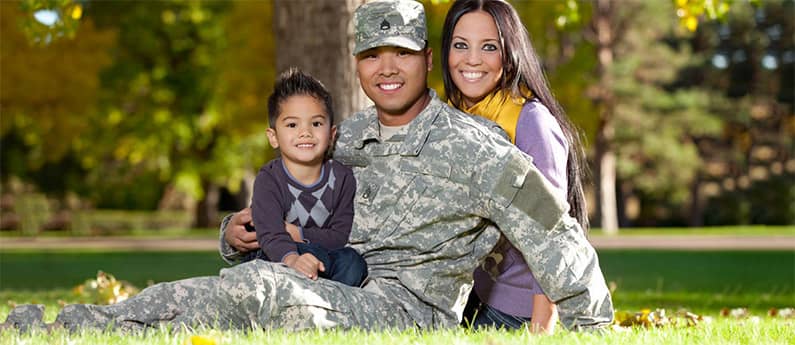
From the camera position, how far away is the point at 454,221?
4.70m

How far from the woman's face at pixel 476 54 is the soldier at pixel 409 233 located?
0.67ft

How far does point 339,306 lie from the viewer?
449cm

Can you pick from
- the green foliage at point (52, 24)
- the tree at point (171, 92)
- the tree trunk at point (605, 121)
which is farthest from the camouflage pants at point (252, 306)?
the tree trunk at point (605, 121)

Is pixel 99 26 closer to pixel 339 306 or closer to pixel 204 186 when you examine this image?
pixel 204 186

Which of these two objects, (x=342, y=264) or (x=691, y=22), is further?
(x=691, y=22)

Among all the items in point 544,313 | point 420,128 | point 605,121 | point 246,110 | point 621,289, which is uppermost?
point 420,128

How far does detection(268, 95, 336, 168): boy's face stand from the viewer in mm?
4789

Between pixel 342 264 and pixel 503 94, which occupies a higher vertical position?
pixel 503 94

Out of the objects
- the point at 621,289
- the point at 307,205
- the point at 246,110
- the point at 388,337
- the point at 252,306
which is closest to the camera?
the point at 388,337

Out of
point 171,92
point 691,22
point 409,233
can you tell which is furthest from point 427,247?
point 171,92

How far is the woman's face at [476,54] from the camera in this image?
5.02 m

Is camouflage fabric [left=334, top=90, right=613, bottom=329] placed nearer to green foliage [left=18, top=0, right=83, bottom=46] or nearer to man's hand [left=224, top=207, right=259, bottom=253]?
man's hand [left=224, top=207, right=259, bottom=253]

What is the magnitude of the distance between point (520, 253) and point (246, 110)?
22701 millimetres

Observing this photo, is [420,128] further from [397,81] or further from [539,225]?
[539,225]
